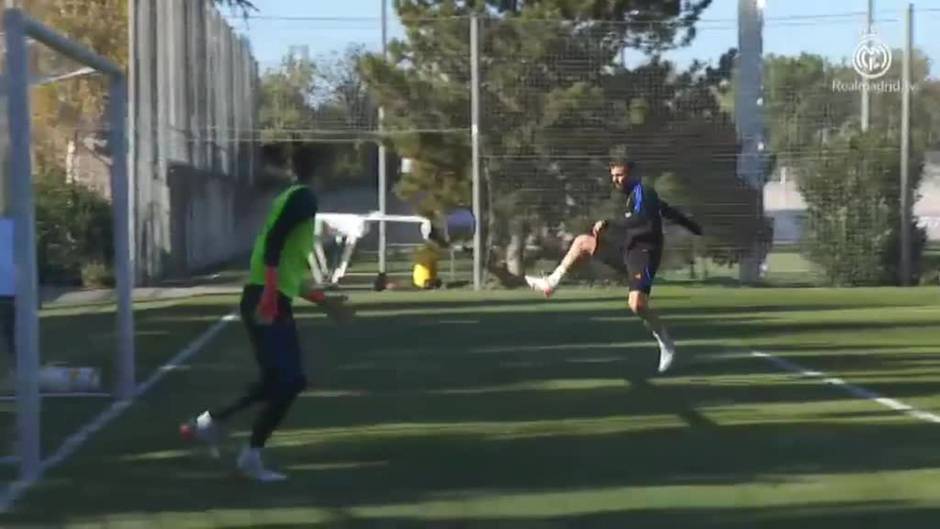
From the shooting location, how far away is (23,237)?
1052 cm

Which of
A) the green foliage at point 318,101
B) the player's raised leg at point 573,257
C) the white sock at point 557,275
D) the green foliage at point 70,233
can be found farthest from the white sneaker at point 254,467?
the green foliage at point 318,101

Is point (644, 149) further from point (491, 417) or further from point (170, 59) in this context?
point (491, 417)

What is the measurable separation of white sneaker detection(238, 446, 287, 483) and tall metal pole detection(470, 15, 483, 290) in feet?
70.0

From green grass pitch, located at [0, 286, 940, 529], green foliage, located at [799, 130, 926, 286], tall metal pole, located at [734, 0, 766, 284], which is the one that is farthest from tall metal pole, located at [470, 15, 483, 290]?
green grass pitch, located at [0, 286, 940, 529]

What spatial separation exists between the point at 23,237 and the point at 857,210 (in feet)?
79.4

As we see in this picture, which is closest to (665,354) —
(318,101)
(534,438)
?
(534,438)

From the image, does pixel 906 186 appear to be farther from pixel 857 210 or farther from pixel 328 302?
pixel 328 302

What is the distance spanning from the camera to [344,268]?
32.3 meters

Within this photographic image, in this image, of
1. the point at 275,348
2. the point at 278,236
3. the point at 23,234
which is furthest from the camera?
the point at 23,234

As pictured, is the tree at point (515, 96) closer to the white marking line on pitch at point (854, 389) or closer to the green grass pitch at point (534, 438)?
the green grass pitch at point (534, 438)

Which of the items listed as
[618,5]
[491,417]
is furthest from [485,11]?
[491,417]

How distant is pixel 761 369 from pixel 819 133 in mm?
17273

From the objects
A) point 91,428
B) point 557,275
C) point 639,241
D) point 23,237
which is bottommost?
point 91,428

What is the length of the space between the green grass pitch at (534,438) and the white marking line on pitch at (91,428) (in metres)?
0.11
